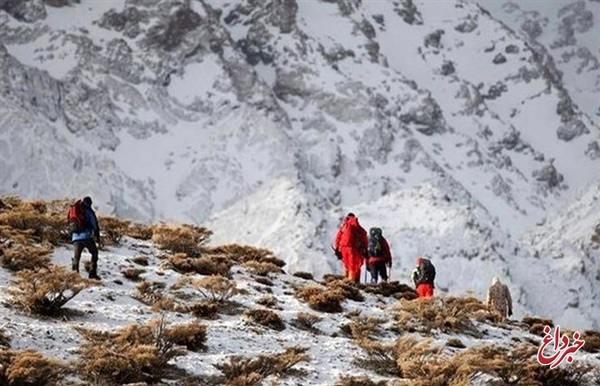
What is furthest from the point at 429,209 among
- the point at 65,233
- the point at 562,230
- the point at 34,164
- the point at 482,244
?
the point at 65,233

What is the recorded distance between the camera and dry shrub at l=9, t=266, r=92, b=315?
48.9ft

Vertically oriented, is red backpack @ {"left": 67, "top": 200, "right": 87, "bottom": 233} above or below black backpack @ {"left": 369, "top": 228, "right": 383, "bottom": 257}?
below

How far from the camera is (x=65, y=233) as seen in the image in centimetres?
2177

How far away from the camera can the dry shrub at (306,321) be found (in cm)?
1733

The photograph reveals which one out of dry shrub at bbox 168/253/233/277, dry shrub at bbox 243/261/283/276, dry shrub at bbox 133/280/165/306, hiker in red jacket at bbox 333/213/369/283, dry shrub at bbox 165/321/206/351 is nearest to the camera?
dry shrub at bbox 165/321/206/351

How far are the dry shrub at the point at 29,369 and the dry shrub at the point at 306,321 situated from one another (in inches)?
237

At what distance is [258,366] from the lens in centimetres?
1398

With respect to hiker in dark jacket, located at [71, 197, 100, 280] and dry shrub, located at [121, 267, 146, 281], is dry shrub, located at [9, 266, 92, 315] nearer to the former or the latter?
hiker in dark jacket, located at [71, 197, 100, 280]

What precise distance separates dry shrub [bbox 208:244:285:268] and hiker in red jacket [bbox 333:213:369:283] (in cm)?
184

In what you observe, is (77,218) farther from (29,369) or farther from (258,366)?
(29,369)

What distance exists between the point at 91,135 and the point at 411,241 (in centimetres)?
7766

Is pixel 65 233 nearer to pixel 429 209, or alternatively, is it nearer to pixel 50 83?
pixel 429 209

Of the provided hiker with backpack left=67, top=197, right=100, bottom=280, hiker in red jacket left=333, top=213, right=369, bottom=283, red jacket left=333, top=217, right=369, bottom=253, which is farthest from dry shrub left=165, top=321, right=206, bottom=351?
red jacket left=333, top=217, right=369, bottom=253

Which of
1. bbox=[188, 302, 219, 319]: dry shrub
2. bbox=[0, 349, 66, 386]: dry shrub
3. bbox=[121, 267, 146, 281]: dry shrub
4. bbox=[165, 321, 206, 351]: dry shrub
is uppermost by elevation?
bbox=[121, 267, 146, 281]: dry shrub
